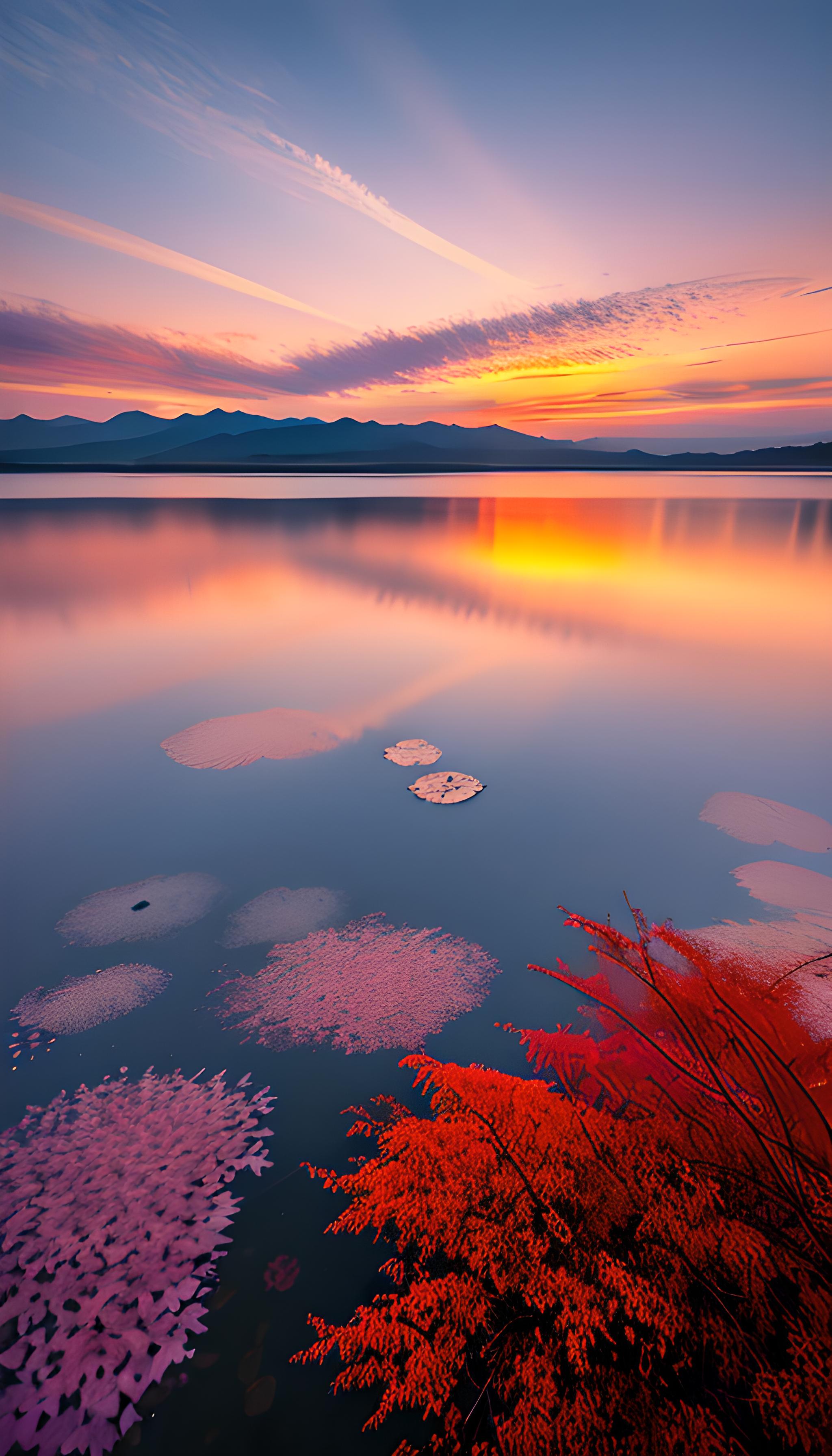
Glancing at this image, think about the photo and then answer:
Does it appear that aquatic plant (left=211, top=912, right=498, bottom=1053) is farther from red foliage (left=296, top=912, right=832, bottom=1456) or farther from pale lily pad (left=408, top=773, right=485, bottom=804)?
pale lily pad (left=408, top=773, right=485, bottom=804)

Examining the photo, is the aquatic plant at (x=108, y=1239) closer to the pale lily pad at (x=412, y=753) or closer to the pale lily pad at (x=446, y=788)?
the pale lily pad at (x=446, y=788)

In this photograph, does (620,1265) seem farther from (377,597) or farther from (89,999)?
(377,597)

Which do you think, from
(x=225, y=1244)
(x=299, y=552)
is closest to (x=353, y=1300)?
(x=225, y=1244)

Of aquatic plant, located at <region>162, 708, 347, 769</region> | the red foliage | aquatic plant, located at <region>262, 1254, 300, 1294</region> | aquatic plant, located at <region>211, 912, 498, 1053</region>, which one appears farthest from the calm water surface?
the red foliage

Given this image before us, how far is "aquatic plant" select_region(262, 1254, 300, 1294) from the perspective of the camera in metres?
2.83

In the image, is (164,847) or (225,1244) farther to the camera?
(164,847)

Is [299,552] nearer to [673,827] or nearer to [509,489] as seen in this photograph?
[673,827]

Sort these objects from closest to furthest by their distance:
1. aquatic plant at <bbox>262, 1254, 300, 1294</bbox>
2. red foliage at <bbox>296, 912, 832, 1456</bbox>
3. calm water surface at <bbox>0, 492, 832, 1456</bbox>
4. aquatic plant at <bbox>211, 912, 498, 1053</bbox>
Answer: red foliage at <bbox>296, 912, 832, 1456</bbox>, aquatic plant at <bbox>262, 1254, 300, 1294</bbox>, calm water surface at <bbox>0, 492, 832, 1456</bbox>, aquatic plant at <bbox>211, 912, 498, 1053</bbox>

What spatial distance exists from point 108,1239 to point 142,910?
9.48 ft

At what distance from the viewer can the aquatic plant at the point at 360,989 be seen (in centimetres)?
424

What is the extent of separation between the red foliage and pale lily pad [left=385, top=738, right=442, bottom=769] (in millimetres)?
5861

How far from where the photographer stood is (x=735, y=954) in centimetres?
479

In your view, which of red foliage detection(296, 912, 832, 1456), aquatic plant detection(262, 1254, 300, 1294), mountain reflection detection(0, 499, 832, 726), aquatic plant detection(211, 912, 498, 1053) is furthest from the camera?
mountain reflection detection(0, 499, 832, 726)

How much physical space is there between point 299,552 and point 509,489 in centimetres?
5796
